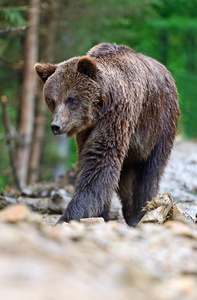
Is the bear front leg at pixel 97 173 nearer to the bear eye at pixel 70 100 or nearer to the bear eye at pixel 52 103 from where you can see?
the bear eye at pixel 70 100

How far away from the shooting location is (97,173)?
5.54m

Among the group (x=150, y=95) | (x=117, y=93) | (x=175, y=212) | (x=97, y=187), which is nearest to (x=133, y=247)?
(x=175, y=212)

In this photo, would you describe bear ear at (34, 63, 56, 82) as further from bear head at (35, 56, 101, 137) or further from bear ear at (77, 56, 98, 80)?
bear ear at (77, 56, 98, 80)

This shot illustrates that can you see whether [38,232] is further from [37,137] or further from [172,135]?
[37,137]

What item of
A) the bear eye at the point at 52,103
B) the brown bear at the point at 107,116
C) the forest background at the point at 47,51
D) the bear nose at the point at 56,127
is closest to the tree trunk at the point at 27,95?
the forest background at the point at 47,51

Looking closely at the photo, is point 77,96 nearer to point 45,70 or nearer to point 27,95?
point 45,70

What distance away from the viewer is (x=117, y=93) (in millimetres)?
5797

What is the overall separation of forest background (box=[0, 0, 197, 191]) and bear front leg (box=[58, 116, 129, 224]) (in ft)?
16.4

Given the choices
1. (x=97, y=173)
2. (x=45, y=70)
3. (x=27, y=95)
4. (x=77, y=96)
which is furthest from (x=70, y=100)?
(x=27, y=95)

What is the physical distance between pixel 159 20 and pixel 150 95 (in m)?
14.0

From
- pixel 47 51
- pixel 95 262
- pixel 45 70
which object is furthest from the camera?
pixel 47 51

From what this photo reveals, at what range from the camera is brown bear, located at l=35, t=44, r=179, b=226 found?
18.2 ft

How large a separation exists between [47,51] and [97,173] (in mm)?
9929

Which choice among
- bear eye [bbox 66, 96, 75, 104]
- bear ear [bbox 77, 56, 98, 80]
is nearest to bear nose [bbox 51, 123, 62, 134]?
bear eye [bbox 66, 96, 75, 104]
